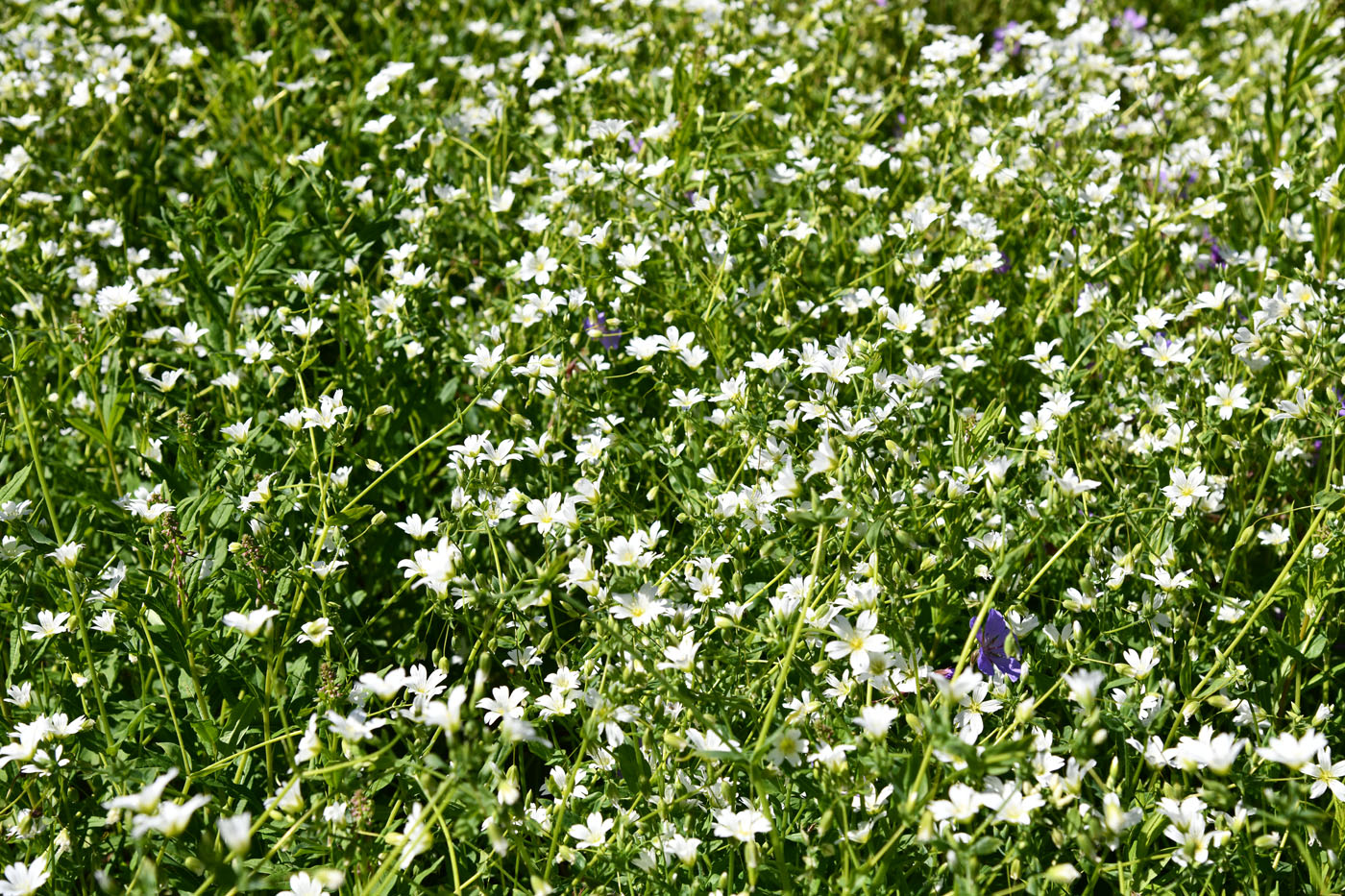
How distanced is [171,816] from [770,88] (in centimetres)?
342

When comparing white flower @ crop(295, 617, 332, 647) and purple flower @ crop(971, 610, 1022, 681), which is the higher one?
white flower @ crop(295, 617, 332, 647)

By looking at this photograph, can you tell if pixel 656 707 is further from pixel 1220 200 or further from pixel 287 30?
pixel 287 30

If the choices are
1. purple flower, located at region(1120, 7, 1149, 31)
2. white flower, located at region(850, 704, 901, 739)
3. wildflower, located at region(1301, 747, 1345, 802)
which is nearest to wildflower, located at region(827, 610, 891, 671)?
white flower, located at region(850, 704, 901, 739)

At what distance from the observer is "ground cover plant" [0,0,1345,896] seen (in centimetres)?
192

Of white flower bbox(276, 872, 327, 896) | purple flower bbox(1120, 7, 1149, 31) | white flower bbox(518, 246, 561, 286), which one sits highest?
purple flower bbox(1120, 7, 1149, 31)

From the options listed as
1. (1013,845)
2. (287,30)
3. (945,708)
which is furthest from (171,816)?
(287,30)

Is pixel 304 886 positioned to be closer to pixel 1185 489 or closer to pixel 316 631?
pixel 316 631

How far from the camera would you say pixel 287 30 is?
436cm

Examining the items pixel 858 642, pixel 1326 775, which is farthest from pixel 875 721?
pixel 1326 775

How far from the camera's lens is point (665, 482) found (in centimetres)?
277

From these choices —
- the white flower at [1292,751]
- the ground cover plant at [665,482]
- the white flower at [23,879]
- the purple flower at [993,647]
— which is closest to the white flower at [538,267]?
the ground cover plant at [665,482]

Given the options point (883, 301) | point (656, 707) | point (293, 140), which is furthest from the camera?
point (293, 140)

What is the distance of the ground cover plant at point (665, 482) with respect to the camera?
1.92 meters

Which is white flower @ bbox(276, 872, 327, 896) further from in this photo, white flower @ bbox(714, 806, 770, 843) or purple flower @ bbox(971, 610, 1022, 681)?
purple flower @ bbox(971, 610, 1022, 681)
